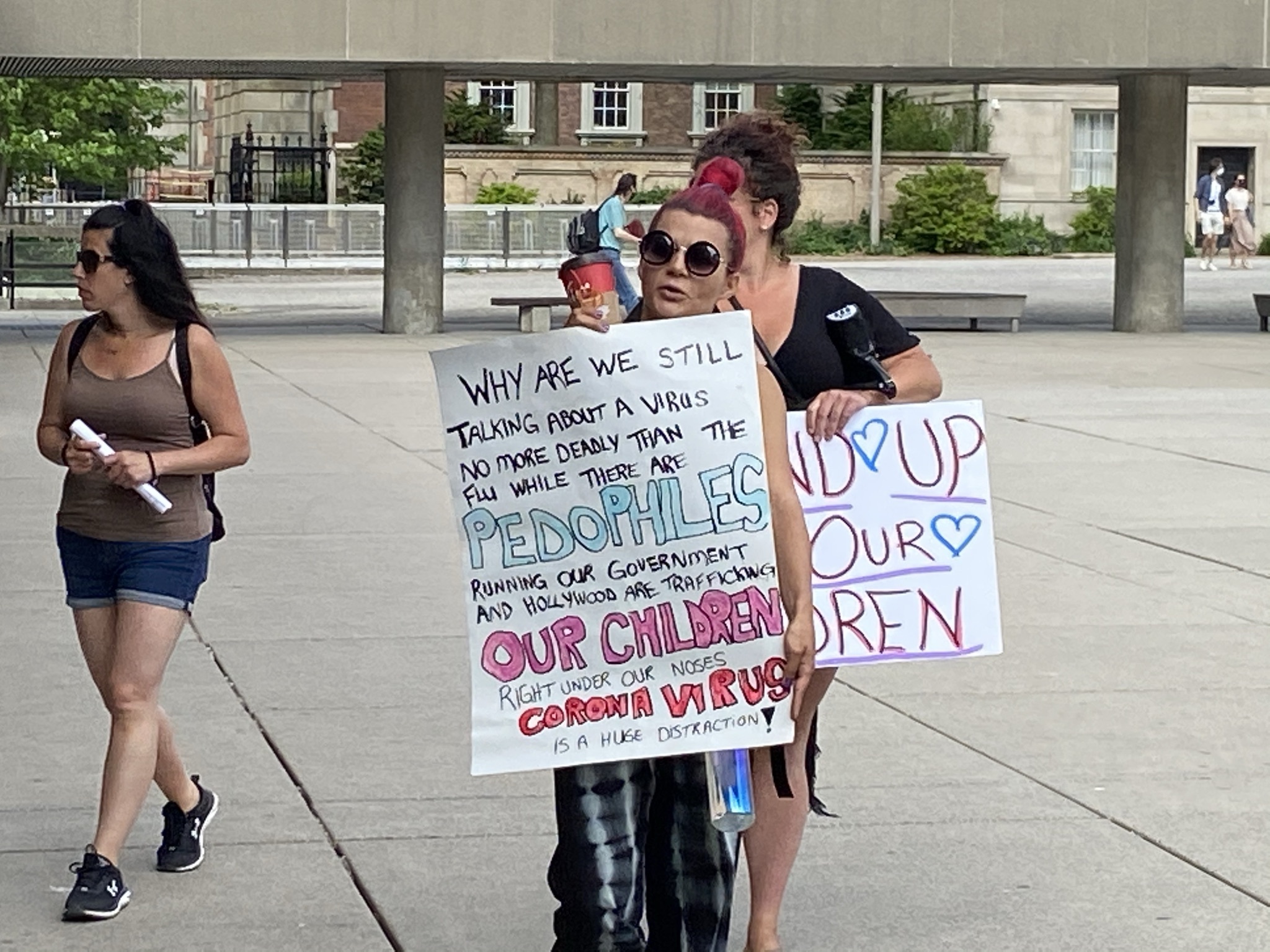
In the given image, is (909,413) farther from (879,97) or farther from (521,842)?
(879,97)

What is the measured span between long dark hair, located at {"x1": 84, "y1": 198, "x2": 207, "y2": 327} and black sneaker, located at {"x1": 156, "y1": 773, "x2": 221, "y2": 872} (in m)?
1.20

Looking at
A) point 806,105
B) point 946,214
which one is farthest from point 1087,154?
point 806,105

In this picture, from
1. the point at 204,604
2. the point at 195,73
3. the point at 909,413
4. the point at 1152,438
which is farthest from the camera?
the point at 195,73

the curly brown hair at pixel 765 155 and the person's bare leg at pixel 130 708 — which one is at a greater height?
the curly brown hair at pixel 765 155

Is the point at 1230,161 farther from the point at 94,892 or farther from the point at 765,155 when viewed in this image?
the point at 94,892

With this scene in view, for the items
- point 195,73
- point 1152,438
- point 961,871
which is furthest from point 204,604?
point 195,73

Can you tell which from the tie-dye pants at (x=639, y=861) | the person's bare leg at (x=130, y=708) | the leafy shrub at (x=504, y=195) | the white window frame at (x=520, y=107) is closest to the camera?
the tie-dye pants at (x=639, y=861)

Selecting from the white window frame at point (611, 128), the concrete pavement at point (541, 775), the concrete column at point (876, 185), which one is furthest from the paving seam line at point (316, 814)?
the white window frame at point (611, 128)

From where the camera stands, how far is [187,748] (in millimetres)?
6766

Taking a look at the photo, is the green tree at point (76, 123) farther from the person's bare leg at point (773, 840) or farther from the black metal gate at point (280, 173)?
the person's bare leg at point (773, 840)

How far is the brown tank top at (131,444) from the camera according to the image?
17.4 ft

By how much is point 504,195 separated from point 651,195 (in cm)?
325

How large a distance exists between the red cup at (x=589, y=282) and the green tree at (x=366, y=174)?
151 ft

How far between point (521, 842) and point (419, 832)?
0.27 m
